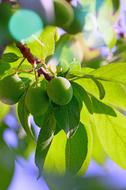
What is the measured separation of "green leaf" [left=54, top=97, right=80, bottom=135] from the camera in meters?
0.85

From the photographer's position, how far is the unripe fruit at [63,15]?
0.69 meters

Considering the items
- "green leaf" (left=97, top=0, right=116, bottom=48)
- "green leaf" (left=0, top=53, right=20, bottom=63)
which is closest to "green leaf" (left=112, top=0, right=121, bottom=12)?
"green leaf" (left=97, top=0, right=116, bottom=48)

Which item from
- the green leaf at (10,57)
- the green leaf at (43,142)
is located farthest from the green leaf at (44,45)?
the green leaf at (43,142)

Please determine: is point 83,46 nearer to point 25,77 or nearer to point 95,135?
point 25,77

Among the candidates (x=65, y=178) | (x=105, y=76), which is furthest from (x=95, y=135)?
(x=105, y=76)

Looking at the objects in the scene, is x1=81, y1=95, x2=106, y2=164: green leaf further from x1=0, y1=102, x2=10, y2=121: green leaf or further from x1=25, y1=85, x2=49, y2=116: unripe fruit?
x1=0, y1=102, x2=10, y2=121: green leaf

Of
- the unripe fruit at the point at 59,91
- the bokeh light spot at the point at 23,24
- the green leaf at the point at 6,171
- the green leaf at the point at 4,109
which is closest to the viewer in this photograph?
the bokeh light spot at the point at 23,24

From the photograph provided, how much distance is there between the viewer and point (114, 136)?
1.07m

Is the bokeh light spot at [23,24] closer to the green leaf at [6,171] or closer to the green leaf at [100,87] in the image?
the green leaf at [100,87]

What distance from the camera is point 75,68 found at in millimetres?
930

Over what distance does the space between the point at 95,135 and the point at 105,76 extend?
0.79 ft

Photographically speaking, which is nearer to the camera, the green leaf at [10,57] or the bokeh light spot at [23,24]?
the bokeh light spot at [23,24]

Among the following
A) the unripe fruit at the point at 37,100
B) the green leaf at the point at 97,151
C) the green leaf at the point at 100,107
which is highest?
the unripe fruit at the point at 37,100

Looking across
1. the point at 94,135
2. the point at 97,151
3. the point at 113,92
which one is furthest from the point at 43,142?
the point at 97,151
